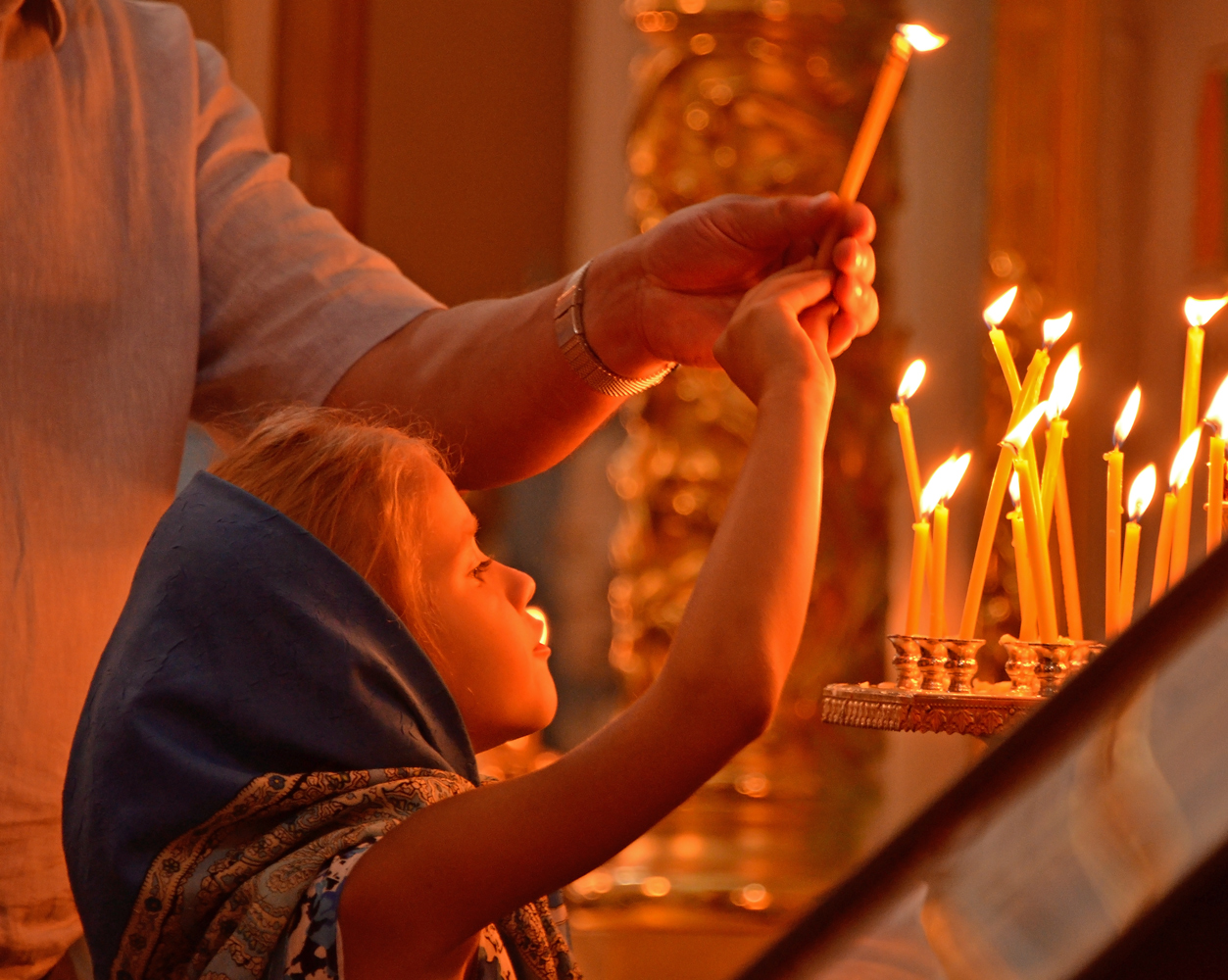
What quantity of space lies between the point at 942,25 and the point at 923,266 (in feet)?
1.71

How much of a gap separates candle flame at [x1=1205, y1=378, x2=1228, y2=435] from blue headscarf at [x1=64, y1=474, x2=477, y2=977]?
1.49 ft

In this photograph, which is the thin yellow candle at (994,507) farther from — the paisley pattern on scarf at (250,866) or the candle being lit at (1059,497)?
the paisley pattern on scarf at (250,866)

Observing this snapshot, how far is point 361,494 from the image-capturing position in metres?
0.90

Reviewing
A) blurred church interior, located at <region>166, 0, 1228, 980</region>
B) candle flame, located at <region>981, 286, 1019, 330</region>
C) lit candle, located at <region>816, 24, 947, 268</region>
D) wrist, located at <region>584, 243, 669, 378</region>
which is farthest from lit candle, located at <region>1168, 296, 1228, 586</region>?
blurred church interior, located at <region>166, 0, 1228, 980</region>

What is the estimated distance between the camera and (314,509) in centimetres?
91

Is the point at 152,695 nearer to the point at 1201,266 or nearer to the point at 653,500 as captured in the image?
the point at 653,500

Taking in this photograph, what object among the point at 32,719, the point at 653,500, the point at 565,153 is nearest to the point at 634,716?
the point at 32,719

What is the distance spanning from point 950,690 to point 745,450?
2.28 m

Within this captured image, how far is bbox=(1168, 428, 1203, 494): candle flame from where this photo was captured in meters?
0.72

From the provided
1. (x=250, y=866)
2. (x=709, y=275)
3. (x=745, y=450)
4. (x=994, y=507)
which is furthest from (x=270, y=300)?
(x=745, y=450)

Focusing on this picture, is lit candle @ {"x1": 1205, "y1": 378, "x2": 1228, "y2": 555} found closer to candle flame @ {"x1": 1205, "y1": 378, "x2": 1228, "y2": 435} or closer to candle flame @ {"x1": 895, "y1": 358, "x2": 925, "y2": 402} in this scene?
candle flame @ {"x1": 1205, "y1": 378, "x2": 1228, "y2": 435}

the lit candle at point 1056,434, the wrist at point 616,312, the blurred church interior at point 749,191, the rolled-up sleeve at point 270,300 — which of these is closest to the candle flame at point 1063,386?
the lit candle at point 1056,434

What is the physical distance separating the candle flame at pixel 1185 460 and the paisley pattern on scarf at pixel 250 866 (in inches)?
17.4

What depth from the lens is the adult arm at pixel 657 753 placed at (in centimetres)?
68
